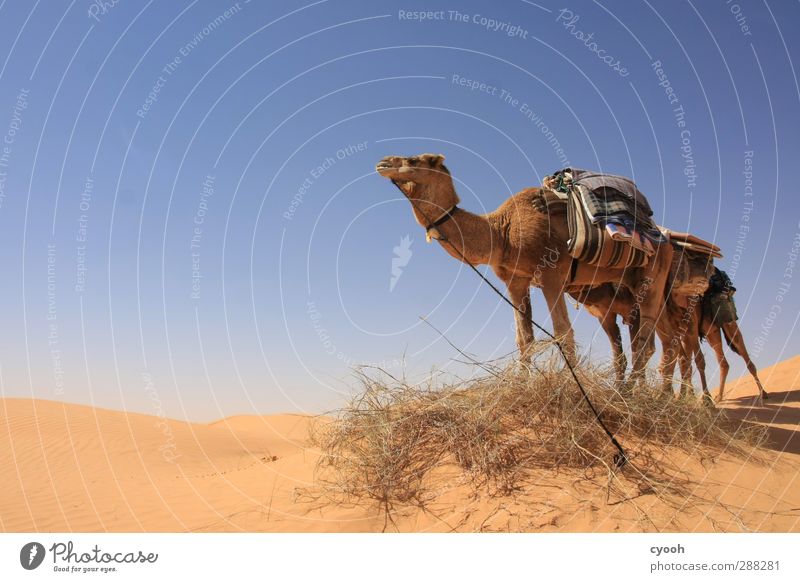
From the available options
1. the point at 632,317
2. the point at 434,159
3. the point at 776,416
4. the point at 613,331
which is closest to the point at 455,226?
the point at 434,159

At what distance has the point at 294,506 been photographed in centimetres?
531

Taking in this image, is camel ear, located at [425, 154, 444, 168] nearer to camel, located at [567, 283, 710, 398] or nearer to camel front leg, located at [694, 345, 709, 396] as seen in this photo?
camel, located at [567, 283, 710, 398]

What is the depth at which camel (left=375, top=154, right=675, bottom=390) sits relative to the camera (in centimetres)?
699

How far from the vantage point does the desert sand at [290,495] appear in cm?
435

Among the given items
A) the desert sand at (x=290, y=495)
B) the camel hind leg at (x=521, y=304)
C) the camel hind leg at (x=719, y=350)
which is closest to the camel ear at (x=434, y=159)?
the camel hind leg at (x=521, y=304)

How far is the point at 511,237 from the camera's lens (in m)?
7.20

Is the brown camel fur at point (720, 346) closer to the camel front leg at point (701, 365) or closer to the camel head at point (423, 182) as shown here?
the camel front leg at point (701, 365)

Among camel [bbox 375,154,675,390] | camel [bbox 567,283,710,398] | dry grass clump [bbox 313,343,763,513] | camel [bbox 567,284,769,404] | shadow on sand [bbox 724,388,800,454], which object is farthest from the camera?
camel [bbox 567,284,769,404]

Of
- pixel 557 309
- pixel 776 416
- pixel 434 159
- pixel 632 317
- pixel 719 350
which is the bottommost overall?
pixel 776 416

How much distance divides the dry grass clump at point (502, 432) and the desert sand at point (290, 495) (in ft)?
0.72

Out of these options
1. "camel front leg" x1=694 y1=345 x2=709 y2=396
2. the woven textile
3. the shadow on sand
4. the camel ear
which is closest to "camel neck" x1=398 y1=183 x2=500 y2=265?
the camel ear

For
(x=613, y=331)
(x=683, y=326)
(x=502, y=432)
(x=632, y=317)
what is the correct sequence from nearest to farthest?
1. (x=502, y=432)
2. (x=632, y=317)
3. (x=613, y=331)
4. (x=683, y=326)
